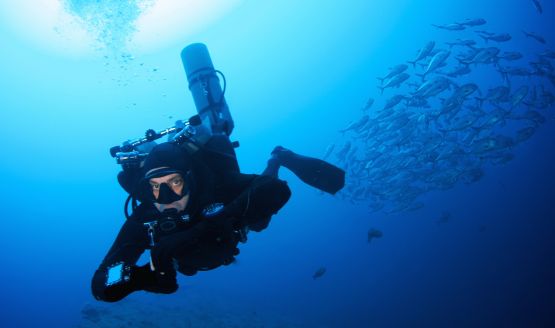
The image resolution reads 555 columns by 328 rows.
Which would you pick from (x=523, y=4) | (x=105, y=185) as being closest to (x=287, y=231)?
(x=105, y=185)

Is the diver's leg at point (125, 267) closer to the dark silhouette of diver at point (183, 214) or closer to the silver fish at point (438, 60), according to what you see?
the dark silhouette of diver at point (183, 214)

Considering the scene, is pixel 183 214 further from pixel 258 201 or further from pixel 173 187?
pixel 258 201

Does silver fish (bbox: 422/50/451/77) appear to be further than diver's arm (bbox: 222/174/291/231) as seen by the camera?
Yes

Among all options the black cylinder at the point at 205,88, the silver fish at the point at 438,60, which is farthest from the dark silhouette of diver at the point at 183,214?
the silver fish at the point at 438,60

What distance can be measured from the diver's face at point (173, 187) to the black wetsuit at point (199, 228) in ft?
0.28

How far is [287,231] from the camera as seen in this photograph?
57.2m

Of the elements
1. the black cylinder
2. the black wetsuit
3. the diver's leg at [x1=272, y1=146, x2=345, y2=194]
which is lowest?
the black wetsuit

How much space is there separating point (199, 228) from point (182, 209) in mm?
764

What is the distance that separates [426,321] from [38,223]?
112 metres

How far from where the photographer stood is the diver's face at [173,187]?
114 inches

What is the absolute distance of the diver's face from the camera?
9.53 ft

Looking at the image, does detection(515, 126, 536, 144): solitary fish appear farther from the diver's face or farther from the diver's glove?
the diver's glove

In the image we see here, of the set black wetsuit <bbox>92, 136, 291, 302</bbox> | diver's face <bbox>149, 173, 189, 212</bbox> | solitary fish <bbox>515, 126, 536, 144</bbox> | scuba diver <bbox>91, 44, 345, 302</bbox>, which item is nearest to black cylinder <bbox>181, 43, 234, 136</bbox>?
scuba diver <bbox>91, 44, 345, 302</bbox>

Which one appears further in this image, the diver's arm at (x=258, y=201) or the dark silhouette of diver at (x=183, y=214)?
the diver's arm at (x=258, y=201)
